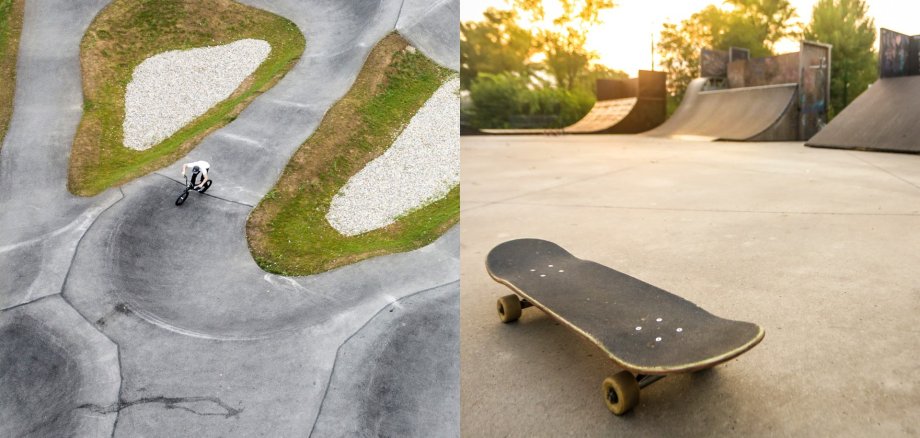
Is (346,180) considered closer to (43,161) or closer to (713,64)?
(43,161)

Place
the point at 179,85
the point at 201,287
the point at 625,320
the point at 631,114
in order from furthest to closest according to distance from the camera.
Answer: the point at 631,114
the point at 179,85
the point at 201,287
the point at 625,320

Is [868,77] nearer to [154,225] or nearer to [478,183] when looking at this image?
[478,183]

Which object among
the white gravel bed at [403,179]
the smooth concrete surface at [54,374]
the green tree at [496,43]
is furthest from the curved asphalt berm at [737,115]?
the smooth concrete surface at [54,374]

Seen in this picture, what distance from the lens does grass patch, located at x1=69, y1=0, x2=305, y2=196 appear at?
727cm

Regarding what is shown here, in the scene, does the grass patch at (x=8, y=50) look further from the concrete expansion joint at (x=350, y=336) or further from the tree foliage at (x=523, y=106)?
the tree foliage at (x=523, y=106)

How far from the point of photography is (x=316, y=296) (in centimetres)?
390

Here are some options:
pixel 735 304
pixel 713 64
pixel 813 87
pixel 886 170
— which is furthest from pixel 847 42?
pixel 735 304

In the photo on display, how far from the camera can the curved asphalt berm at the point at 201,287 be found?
8.29ft

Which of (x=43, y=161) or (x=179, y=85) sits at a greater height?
(x=179, y=85)

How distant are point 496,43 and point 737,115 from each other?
624 inches

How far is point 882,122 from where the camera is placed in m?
10.3

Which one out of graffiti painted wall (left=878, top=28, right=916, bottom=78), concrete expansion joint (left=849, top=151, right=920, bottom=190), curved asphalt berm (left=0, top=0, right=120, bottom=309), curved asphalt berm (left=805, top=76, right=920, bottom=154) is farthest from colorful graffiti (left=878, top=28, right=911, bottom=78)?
curved asphalt berm (left=0, top=0, right=120, bottom=309)

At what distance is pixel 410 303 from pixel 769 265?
7.48 ft

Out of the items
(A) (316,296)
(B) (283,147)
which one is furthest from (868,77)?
(A) (316,296)
